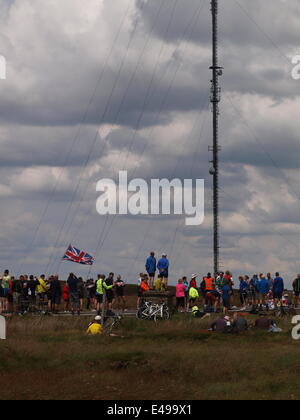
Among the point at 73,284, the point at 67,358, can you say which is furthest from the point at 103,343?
the point at 73,284

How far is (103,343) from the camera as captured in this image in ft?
107

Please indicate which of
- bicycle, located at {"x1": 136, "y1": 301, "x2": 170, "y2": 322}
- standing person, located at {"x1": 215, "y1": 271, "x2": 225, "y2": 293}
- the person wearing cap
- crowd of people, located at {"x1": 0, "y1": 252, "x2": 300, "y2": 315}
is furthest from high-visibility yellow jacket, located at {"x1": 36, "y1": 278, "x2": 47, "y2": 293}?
standing person, located at {"x1": 215, "y1": 271, "x2": 225, "y2": 293}

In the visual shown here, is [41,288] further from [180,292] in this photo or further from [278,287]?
[278,287]

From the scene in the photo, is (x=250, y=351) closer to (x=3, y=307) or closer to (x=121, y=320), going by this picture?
(x=121, y=320)

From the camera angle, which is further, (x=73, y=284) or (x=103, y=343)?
(x=73, y=284)

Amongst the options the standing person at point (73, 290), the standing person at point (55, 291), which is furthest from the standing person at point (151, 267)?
the standing person at point (55, 291)

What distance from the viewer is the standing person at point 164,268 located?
39.0m

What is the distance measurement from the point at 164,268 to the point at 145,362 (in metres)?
10.2

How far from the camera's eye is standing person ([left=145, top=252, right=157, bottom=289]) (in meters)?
38.9

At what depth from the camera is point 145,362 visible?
2934 centimetres

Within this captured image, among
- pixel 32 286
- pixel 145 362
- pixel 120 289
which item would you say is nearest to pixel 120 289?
pixel 120 289

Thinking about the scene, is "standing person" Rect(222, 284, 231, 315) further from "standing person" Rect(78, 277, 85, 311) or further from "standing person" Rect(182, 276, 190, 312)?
"standing person" Rect(78, 277, 85, 311)

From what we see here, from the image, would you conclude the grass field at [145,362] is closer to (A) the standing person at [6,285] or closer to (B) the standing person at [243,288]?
(A) the standing person at [6,285]
